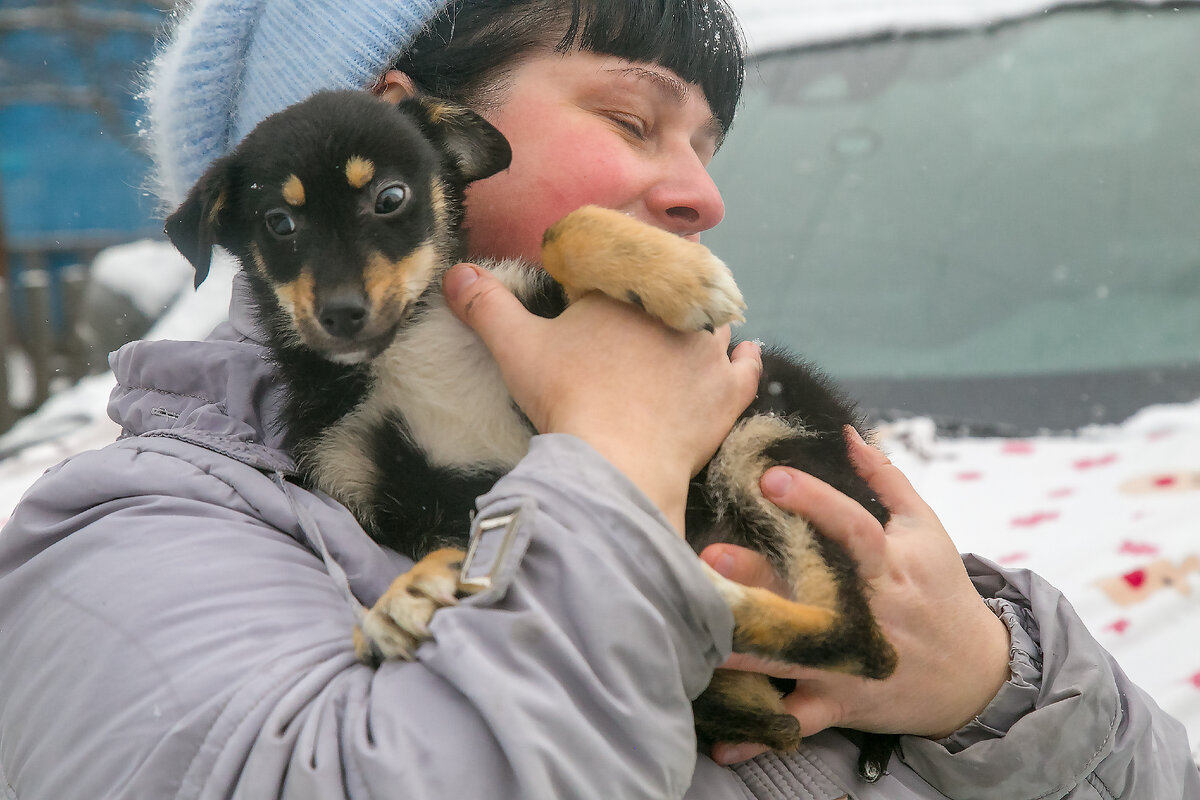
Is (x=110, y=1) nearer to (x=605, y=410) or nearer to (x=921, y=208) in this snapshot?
(x=921, y=208)

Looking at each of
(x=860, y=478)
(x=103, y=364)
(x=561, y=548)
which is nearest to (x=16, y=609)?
(x=561, y=548)

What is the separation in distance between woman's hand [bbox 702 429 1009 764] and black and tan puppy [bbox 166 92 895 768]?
1.5 inches

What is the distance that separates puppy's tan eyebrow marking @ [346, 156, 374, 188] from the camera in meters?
1.50

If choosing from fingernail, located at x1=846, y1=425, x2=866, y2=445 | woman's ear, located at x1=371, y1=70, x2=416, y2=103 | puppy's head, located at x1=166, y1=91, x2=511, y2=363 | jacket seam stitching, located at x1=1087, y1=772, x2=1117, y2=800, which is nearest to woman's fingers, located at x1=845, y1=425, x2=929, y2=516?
fingernail, located at x1=846, y1=425, x2=866, y2=445

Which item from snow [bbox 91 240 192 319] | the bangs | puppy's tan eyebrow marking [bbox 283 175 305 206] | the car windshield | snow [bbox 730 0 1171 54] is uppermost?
the bangs

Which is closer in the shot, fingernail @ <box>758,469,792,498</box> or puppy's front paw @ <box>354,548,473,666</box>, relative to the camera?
puppy's front paw @ <box>354,548,473,666</box>

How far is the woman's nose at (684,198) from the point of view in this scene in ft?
5.81

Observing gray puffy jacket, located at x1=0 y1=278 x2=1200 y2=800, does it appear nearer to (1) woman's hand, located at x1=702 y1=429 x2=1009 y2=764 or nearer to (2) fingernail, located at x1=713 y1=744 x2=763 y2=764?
(2) fingernail, located at x1=713 y1=744 x2=763 y2=764

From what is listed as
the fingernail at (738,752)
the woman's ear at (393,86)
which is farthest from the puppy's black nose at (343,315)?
the fingernail at (738,752)

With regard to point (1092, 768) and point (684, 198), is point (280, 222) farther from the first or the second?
point (1092, 768)

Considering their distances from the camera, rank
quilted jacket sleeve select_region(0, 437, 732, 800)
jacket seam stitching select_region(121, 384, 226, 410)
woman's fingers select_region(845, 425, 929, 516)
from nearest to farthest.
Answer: quilted jacket sleeve select_region(0, 437, 732, 800) → jacket seam stitching select_region(121, 384, 226, 410) → woman's fingers select_region(845, 425, 929, 516)

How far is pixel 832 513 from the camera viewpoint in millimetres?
1432

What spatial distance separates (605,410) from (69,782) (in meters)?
0.75

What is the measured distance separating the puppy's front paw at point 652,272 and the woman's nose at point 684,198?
35cm
